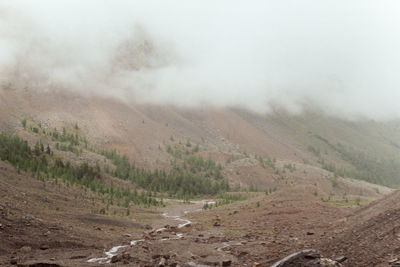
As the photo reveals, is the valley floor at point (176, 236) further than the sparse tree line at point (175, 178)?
No

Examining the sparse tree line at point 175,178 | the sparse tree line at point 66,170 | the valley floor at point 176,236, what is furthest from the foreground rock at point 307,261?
the sparse tree line at point 175,178

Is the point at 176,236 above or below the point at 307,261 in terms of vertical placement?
below

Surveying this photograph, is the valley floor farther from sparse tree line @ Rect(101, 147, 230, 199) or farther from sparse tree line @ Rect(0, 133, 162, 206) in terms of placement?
sparse tree line @ Rect(101, 147, 230, 199)

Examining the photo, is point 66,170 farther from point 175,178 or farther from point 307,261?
point 307,261

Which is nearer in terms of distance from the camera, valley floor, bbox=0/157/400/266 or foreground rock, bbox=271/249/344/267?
foreground rock, bbox=271/249/344/267

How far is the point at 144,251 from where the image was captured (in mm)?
22625

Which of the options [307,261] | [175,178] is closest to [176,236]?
[307,261]

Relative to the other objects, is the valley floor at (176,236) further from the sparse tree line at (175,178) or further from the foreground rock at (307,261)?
the sparse tree line at (175,178)

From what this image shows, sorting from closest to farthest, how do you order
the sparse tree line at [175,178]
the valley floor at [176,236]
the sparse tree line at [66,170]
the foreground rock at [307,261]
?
the foreground rock at [307,261] < the valley floor at [176,236] < the sparse tree line at [66,170] < the sparse tree line at [175,178]

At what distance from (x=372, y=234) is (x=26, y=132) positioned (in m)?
125

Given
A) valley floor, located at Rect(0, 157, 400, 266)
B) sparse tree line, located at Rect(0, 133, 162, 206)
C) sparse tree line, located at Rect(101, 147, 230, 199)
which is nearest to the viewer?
valley floor, located at Rect(0, 157, 400, 266)

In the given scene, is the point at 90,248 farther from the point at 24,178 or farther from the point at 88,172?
the point at 88,172

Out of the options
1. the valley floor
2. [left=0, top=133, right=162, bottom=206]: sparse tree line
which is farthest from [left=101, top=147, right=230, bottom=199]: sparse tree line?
the valley floor

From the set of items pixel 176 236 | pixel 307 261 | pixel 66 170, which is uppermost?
pixel 66 170
